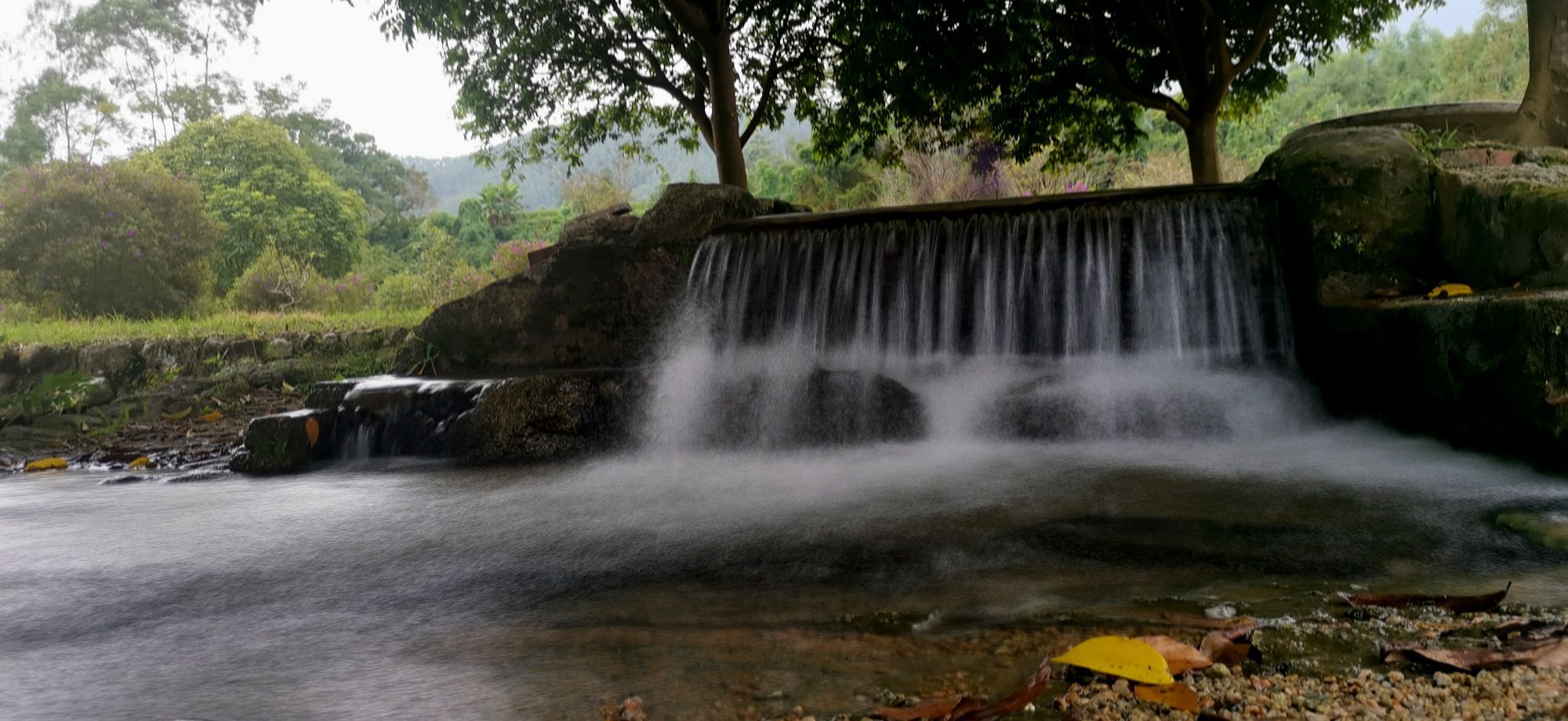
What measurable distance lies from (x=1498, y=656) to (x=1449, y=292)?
3858 mm

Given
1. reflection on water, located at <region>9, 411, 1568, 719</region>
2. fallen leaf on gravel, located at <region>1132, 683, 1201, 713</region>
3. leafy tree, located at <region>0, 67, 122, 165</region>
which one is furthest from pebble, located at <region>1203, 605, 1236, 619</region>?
leafy tree, located at <region>0, 67, 122, 165</region>

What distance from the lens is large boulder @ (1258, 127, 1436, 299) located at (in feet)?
17.5

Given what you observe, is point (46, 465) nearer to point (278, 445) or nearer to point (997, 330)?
point (278, 445)

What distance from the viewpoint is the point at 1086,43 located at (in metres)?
10.3

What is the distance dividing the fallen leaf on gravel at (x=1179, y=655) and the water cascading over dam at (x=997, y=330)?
12.2 ft

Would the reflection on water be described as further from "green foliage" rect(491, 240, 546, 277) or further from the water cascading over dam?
"green foliage" rect(491, 240, 546, 277)

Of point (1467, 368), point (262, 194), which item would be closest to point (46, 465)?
point (1467, 368)

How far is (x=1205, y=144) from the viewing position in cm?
1033

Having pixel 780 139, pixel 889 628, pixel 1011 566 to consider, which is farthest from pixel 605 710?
pixel 780 139

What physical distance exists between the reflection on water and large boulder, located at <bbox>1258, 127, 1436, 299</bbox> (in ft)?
3.32

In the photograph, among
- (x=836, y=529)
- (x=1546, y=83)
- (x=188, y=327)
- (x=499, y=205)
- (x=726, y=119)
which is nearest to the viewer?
(x=836, y=529)

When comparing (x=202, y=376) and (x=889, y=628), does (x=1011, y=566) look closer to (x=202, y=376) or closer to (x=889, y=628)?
(x=889, y=628)

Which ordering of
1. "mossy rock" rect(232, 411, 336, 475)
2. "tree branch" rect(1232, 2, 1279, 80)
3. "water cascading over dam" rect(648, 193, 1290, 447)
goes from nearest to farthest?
"water cascading over dam" rect(648, 193, 1290, 447) < "mossy rock" rect(232, 411, 336, 475) < "tree branch" rect(1232, 2, 1279, 80)

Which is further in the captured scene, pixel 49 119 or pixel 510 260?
pixel 49 119
